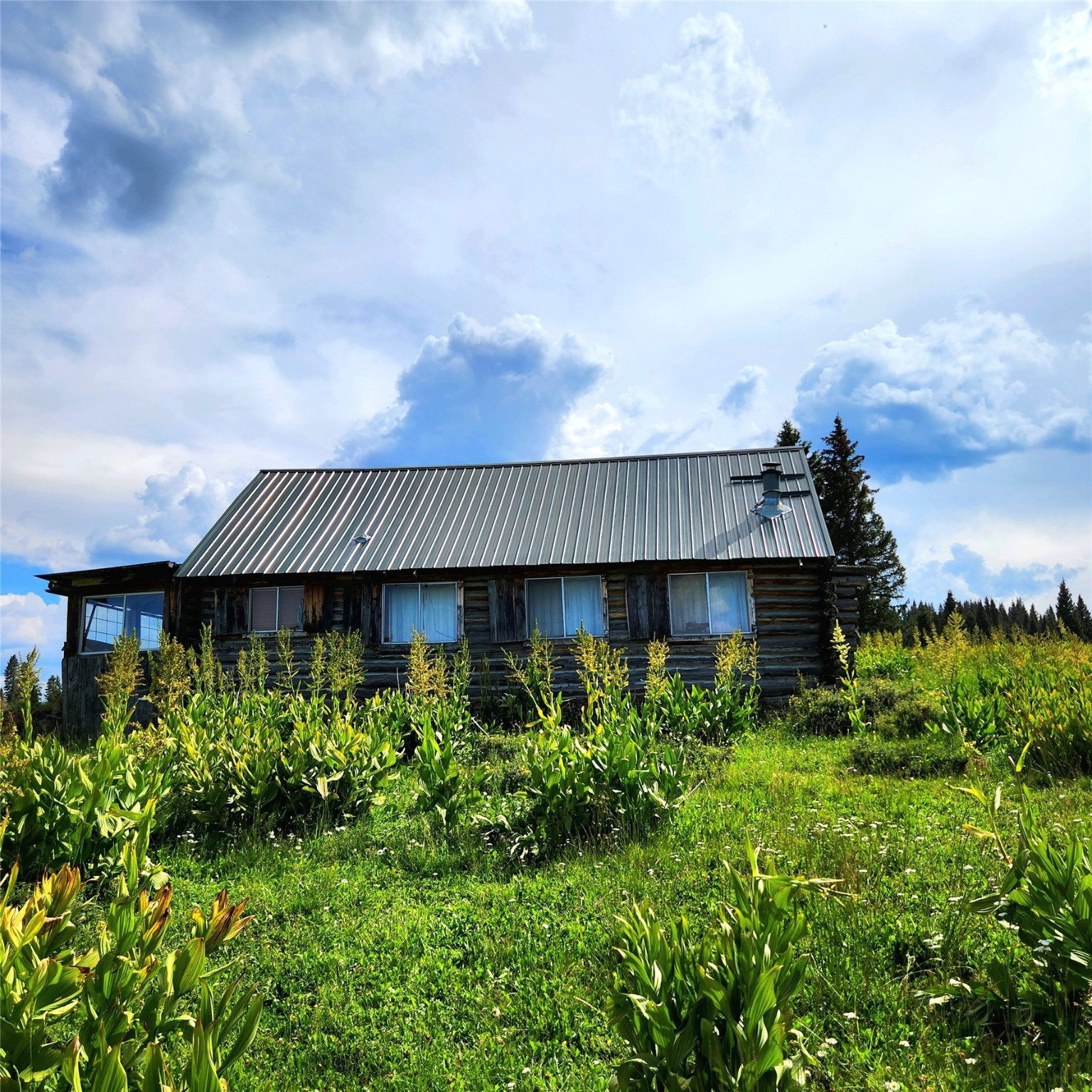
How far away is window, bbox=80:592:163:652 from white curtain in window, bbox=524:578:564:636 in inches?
365

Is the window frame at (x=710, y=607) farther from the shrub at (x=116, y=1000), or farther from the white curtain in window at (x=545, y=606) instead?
the shrub at (x=116, y=1000)

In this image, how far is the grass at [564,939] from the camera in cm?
380

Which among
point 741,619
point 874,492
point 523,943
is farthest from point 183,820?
point 874,492

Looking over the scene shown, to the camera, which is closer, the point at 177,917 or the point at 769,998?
the point at 769,998

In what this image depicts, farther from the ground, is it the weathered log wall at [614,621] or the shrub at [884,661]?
the weathered log wall at [614,621]

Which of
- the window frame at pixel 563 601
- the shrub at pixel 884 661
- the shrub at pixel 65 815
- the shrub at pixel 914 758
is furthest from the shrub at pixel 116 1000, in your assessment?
the shrub at pixel 884 661

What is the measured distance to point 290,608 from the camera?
17969mm

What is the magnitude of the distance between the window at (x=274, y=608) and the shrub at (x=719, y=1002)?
15866 millimetres

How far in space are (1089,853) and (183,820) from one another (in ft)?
25.8

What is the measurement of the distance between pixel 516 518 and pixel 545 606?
2.84 m

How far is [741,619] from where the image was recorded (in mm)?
16672

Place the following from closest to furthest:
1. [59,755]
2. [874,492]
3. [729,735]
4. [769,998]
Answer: [769,998]
[59,755]
[729,735]
[874,492]

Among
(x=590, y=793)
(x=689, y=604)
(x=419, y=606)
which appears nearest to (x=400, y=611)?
(x=419, y=606)

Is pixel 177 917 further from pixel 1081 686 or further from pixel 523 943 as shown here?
pixel 1081 686
